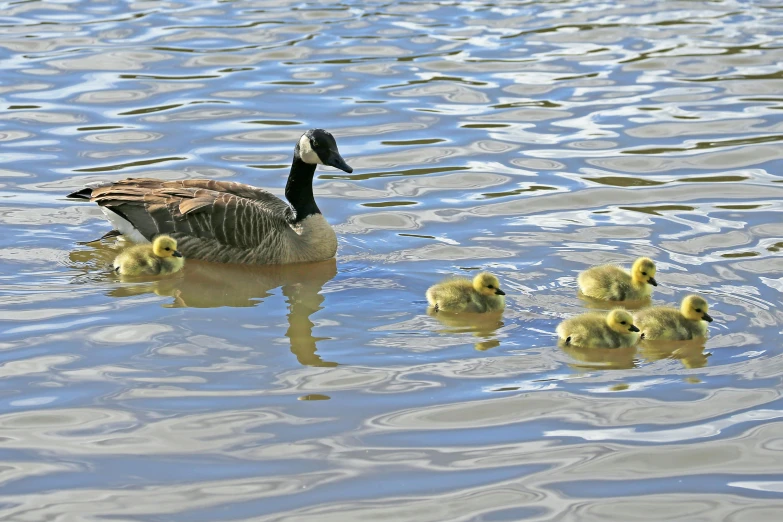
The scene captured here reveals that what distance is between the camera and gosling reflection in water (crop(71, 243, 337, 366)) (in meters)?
9.78

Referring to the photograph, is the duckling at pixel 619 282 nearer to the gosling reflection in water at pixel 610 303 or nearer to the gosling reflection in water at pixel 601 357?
A: the gosling reflection in water at pixel 610 303

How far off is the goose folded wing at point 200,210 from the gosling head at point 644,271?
3138 millimetres

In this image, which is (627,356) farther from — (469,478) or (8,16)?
(8,16)

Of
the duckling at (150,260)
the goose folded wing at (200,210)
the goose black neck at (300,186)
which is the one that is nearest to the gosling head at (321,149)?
the goose black neck at (300,186)

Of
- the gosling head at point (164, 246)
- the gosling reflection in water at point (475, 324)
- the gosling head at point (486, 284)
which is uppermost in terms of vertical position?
the gosling head at point (164, 246)

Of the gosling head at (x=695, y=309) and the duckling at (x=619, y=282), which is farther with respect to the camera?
the duckling at (x=619, y=282)

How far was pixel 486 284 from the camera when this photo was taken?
9.27 m

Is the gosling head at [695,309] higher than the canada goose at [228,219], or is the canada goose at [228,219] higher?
the canada goose at [228,219]

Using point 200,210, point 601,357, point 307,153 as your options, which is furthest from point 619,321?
point 200,210

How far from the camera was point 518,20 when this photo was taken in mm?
19562

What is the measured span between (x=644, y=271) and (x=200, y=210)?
3.86 metres

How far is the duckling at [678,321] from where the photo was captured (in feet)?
28.8

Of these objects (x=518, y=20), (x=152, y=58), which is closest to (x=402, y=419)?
(x=152, y=58)

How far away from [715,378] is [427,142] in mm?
6743
